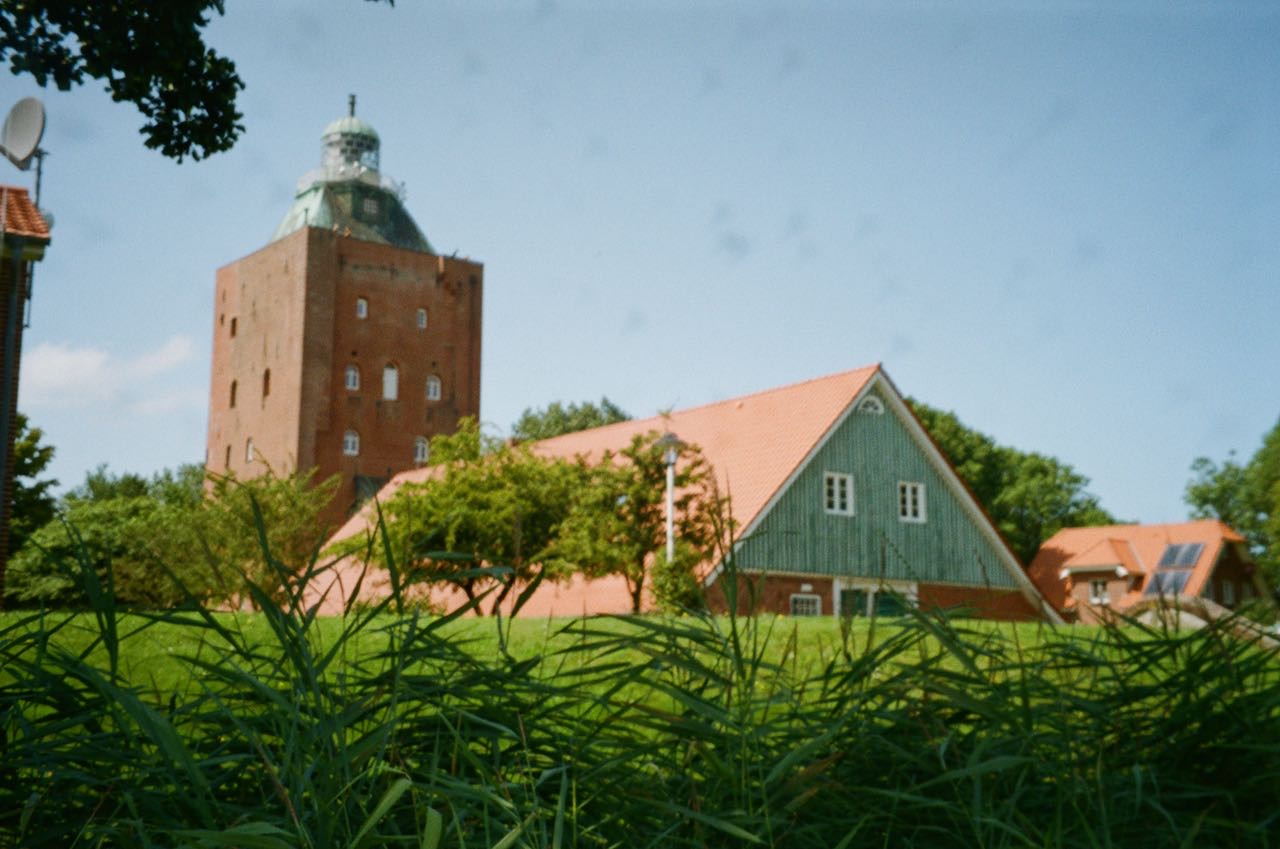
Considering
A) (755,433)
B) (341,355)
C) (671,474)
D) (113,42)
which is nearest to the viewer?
(113,42)

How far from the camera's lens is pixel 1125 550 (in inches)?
2181

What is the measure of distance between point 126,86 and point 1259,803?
7.04m

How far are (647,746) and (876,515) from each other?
105ft

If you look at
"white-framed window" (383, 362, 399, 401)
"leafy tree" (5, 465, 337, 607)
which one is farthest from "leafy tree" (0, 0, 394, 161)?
"white-framed window" (383, 362, 399, 401)

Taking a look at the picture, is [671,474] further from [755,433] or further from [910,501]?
[910,501]

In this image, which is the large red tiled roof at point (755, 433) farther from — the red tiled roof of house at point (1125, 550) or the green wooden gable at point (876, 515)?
the red tiled roof of house at point (1125, 550)

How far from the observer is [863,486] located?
33.8 meters

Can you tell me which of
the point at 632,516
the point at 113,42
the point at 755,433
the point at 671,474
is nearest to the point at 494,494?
the point at 632,516

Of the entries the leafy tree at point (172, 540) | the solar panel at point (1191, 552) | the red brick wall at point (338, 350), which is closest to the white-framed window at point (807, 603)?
the leafy tree at point (172, 540)

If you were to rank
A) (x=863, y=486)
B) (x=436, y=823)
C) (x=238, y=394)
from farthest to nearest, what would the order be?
(x=238, y=394) < (x=863, y=486) < (x=436, y=823)

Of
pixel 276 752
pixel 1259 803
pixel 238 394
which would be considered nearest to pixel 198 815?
pixel 276 752

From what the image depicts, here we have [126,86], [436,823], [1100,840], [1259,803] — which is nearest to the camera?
[436,823]

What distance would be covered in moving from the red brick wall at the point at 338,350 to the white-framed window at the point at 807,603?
33389 millimetres

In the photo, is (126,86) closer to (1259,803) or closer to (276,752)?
(276,752)
